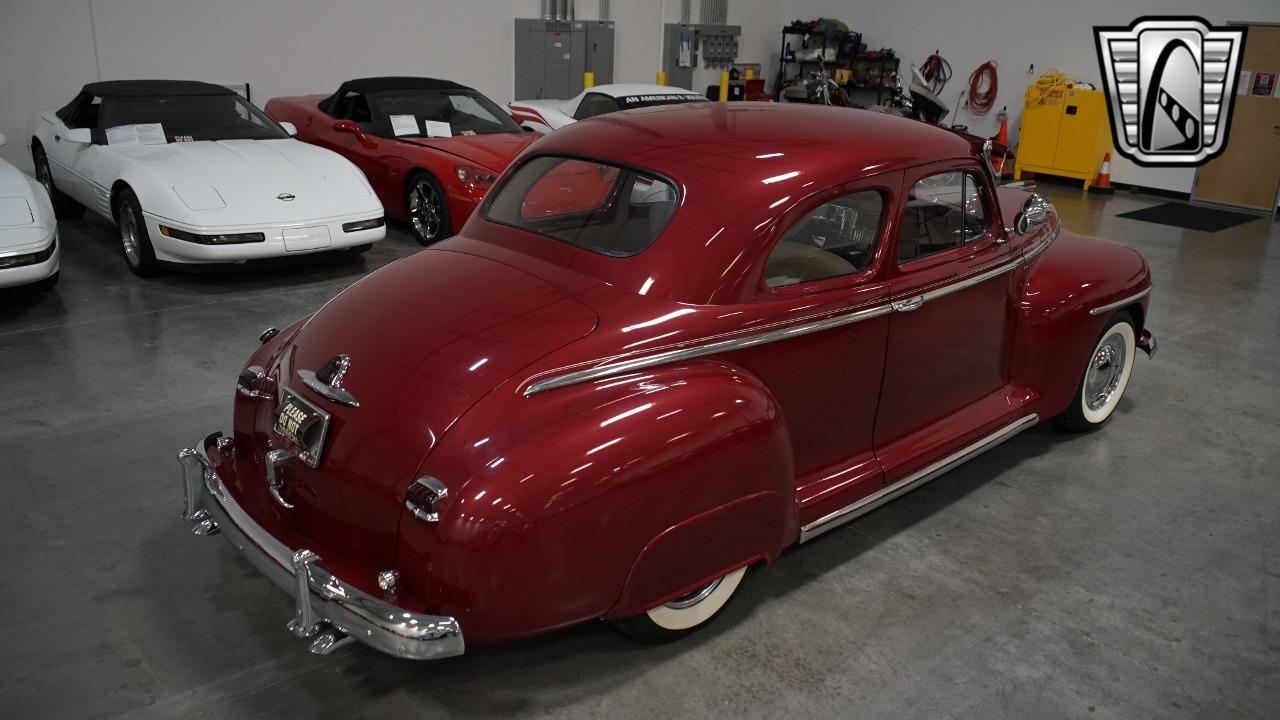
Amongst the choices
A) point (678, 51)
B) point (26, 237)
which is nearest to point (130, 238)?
point (26, 237)

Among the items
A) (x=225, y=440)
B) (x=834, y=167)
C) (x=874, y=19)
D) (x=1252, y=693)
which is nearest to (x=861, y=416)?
(x=834, y=167)

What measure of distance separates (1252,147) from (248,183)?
1093 centimetres

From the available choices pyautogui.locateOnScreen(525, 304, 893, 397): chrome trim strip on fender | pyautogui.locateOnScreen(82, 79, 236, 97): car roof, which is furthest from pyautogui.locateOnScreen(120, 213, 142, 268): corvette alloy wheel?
pyautogui.locateOnScreen(525, 304, 893, 397): chrome trim strip on fender

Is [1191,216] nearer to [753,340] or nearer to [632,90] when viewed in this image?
[632,90]

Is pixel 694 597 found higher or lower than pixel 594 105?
lower

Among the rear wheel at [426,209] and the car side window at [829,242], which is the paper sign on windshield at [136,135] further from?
the car side window at [829,242]

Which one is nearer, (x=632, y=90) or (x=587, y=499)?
(x=587, y=499)

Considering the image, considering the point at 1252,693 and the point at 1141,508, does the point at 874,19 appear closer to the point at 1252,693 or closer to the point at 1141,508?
the point at 1141,508

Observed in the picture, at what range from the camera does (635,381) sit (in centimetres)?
261

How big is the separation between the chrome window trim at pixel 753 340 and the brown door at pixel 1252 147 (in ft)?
30.8

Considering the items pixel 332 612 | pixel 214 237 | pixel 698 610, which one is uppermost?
pixel 214 237

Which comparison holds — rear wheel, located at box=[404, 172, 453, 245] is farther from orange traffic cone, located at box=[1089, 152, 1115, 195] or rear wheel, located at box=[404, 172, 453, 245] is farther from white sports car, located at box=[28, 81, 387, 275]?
orange traffic cone, located at box=[1089, 152, 1115, 195]

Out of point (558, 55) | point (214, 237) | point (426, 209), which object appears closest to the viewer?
point (214, 237)

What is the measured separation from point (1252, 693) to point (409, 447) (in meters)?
2.58
